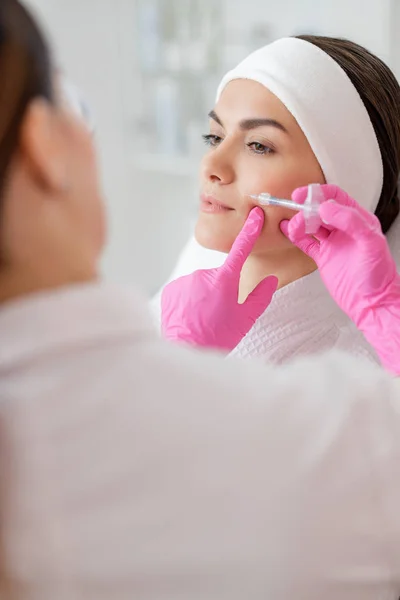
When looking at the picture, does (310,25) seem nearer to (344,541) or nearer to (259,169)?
(259,169)

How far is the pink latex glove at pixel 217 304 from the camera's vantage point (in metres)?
1.14

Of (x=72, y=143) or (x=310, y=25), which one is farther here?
(x=310, y=25)

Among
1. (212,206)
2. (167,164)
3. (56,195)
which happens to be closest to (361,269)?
(212,206)

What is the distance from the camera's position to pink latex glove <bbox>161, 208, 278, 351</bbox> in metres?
1.14

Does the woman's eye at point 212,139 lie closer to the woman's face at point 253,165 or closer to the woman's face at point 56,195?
the woman's face at point 253,165

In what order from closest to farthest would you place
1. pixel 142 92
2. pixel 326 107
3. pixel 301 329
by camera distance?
pixel 326 107, pixel 301 329, pixel 142 92

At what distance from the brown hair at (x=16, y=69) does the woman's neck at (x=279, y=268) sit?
0.80m

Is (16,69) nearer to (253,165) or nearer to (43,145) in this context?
(43,145)

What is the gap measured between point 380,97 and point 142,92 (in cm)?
185

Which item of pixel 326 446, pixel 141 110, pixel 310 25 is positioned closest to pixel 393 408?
pixel 326 446

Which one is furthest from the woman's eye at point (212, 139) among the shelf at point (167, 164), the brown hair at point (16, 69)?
the shelf at point (167, 164)

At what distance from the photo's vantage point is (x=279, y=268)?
4.49ft

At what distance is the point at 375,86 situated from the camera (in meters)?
1.29

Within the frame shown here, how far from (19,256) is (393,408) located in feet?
1.34
